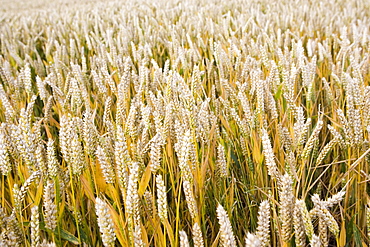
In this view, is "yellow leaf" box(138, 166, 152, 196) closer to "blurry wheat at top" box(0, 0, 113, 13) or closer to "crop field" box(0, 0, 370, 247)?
"crop field" box(0, 0, 370, 247)

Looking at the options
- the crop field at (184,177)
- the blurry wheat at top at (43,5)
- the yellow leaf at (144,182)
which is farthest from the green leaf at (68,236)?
the blurry wheat at top at (43,5)

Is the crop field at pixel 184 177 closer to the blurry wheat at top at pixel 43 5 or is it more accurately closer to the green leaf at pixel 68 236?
the green leaf at pixel 68 236

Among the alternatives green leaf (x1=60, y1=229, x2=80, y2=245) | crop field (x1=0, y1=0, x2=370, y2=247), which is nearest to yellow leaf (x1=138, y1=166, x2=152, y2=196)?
crop field (x1=0, y1=0, x2=370, y2=247)

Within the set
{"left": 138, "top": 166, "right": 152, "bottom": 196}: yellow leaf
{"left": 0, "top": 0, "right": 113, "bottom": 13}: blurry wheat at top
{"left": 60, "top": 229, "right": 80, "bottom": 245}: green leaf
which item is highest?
{"left": 0, "top": 0, "right": 113, "bottom": 13}: blurry wheat at top

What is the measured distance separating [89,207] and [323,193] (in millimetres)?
776

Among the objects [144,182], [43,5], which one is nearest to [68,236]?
[144,182]

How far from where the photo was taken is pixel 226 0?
4.64 meters

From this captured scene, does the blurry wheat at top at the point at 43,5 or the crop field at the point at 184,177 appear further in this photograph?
the blurry wheat at top at the point at 43,5

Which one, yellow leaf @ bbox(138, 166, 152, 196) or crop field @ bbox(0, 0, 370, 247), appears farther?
yellow leaf @ bbox(138, 166, 152, 196)

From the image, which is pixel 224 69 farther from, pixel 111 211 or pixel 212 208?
pixel 111 211

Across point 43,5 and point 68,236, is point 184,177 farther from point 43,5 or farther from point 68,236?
point 43,5

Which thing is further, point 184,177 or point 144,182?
point 144,182

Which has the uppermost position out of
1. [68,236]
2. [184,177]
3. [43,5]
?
[43,5]

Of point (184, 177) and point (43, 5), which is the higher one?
point (43, 5)
